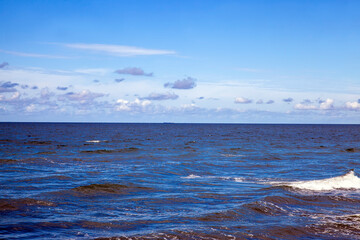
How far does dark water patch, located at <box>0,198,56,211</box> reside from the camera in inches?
597

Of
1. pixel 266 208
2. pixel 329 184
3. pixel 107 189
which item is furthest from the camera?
pixel 329 184

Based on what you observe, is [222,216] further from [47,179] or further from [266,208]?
[47,179]

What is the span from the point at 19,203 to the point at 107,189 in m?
4.78

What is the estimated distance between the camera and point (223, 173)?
27.0 metres

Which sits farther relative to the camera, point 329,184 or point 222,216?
point 329,184

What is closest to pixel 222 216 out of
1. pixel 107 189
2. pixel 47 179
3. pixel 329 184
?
pixel 107 189

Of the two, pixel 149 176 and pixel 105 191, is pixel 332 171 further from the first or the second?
pixel 105 191

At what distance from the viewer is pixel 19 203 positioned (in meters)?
15.9

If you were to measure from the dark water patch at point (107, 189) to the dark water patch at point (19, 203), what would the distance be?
8.99 feet

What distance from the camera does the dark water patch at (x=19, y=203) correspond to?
15170 millimetres

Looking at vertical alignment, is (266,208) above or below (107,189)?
below

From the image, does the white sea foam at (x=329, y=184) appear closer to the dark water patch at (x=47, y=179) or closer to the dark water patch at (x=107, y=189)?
the dark water patch at (x=107, y=189)

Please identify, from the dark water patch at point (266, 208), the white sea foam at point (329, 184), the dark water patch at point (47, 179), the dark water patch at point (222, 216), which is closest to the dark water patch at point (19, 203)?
the dark water patch at point (47, 179)

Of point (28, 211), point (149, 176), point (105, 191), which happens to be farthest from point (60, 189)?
point (149, 176)
